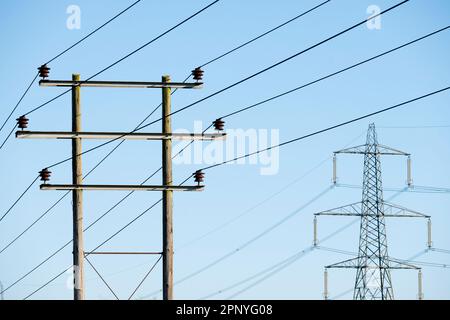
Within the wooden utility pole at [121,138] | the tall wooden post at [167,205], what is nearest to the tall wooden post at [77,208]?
the wooden utility pole at [121,138]

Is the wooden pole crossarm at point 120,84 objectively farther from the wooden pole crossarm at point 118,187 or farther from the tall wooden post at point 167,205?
the wooden pole crossarm at point 118,187

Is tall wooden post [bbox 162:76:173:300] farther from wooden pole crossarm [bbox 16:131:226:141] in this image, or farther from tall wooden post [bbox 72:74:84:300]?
tall wooden post [bbox 72:74:84:300]

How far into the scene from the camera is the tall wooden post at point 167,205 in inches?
1559

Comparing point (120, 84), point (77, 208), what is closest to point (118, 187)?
point (77, 208)

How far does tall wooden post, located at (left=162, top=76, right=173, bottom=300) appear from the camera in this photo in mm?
39594

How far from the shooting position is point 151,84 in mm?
41438

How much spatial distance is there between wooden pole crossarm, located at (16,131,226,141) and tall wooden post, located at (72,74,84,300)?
0.25 m

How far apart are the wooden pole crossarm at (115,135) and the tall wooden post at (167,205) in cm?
30

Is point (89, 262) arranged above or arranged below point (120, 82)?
below

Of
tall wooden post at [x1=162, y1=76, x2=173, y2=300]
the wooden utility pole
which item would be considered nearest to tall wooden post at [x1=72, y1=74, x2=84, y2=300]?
the wooden utility pole
